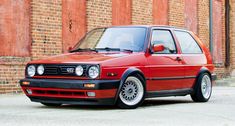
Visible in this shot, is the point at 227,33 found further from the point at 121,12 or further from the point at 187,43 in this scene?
the point at 187,43

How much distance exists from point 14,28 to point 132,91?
583 centimetres

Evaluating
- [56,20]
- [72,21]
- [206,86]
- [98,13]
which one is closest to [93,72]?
[206,86]

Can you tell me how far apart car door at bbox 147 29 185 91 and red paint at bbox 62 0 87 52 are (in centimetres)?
573

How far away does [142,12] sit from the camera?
21.0 m

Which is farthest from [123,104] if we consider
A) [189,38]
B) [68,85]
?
[189,38]

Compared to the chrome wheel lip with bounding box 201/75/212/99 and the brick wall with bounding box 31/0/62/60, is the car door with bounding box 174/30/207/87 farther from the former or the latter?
the brick wall with bounding box 31/0/62/60

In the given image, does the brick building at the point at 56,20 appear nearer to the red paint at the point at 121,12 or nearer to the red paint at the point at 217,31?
the red paint at the point at 121,12

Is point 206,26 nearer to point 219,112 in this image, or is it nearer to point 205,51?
point 205,51

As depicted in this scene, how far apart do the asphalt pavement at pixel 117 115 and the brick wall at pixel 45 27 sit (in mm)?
4575

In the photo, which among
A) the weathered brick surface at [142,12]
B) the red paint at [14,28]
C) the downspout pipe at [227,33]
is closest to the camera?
the red paint at [14,28]

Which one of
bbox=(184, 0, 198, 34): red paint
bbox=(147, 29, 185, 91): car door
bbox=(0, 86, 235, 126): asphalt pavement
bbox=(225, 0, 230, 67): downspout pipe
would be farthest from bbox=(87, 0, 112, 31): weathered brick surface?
bbox=(225, 0, 230, 67): downspout pipe

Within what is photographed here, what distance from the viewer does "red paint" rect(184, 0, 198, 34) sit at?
79.2 ft

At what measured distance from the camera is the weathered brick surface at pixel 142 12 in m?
20.5

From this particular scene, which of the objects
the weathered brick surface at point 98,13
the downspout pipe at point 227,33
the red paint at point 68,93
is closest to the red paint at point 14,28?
the weathered brick surface at point 98,13
